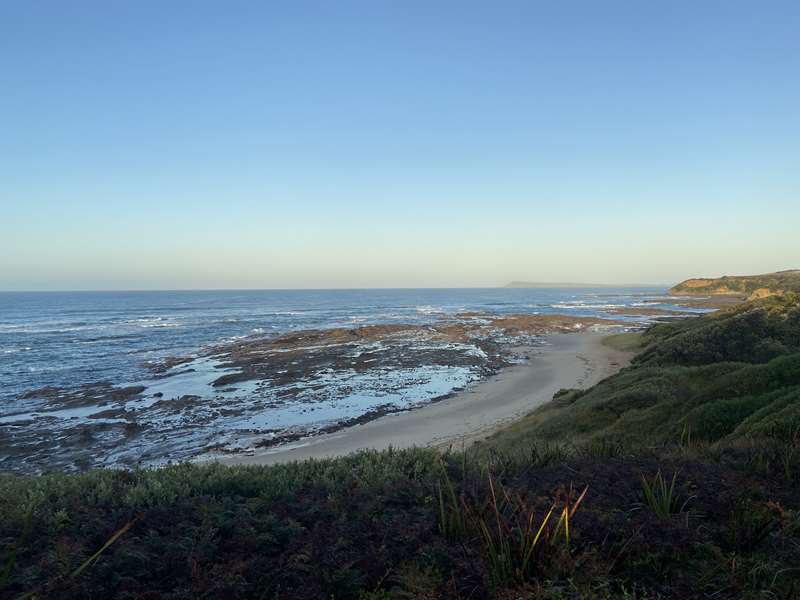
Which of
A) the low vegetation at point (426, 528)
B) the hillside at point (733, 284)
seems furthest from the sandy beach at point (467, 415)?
the hillside at point (733, 284)

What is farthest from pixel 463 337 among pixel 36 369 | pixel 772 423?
pixel 772 423

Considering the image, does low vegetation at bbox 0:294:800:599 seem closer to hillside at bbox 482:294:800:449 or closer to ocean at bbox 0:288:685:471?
hillside at bbox 482:294:800:449

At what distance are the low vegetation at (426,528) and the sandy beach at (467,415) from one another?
4.51 m

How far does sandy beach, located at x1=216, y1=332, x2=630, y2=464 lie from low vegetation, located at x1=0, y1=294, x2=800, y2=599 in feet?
14.8

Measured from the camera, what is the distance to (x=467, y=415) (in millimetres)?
20109

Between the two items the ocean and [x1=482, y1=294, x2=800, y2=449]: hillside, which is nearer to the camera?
[x1=482, y1=294, x2=800, y2=449]: hillside

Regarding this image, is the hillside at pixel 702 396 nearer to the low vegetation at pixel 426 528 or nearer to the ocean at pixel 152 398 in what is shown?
the low vegetation at pixel 426 528

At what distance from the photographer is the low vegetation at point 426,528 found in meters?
3.22

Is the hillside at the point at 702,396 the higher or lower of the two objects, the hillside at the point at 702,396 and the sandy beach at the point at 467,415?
the higher

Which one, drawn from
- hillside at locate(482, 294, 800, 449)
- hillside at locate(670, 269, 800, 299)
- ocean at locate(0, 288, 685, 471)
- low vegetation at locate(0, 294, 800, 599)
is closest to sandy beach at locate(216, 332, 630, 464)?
ocean at locate(0, 288, 685, 471)

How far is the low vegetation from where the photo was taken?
127 inches

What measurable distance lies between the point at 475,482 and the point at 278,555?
2.12m

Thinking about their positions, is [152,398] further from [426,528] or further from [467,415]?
[426,528]

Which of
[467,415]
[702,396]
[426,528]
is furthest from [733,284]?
[426,528]
